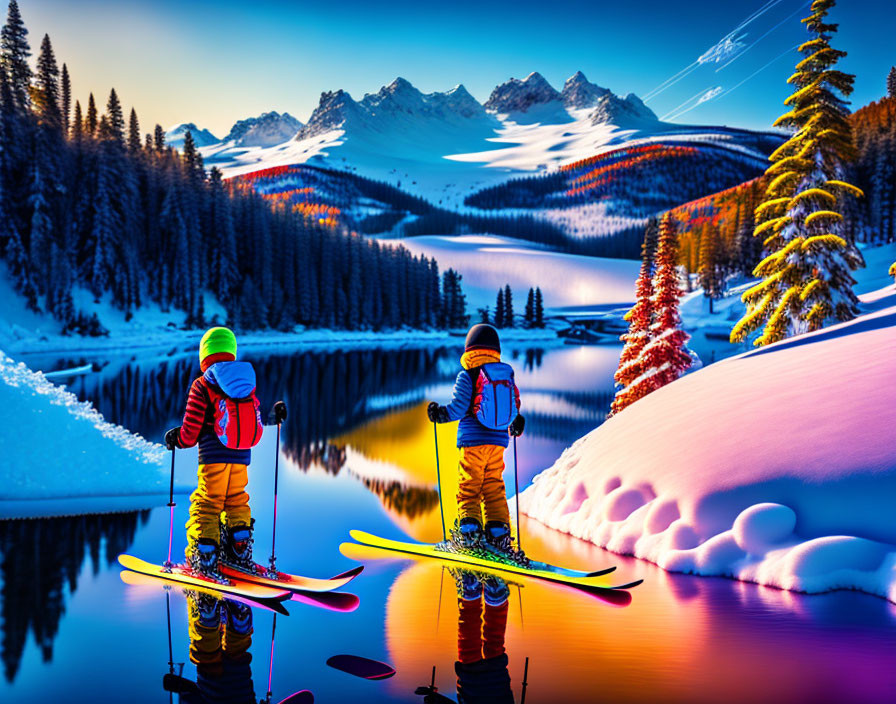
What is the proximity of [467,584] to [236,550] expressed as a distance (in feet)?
7.37

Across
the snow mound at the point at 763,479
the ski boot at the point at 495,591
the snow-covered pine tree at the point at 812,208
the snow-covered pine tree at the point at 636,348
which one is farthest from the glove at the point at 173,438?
the snow-covered pine tree at the point at 812,208

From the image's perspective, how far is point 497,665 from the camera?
4605 mm

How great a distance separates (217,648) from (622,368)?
15.2 metres

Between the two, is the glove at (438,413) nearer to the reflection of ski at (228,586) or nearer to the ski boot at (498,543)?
the ski boot at (498,543)

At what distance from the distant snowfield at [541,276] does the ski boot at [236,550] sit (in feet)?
350

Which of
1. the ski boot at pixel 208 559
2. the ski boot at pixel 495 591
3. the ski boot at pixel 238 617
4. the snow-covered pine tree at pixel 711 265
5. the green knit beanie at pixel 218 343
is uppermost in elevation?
the snow-covered pine tree at pixel 711 265

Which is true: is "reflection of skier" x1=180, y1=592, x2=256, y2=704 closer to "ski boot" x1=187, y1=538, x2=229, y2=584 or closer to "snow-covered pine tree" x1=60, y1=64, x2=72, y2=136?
"ski boot" x1=187, y1=538, x2=229, y2=584

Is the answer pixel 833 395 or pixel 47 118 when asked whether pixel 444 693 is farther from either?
pixel 47 118

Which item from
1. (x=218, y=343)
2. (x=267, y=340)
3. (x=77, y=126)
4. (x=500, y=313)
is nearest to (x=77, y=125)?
(x=77, y=126)

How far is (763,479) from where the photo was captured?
6.72 metres

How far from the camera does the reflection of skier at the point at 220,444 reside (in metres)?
5.56

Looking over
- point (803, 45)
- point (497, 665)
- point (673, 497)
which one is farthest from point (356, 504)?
point (803, 45)

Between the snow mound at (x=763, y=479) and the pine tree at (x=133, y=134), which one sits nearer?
the snow mound at (x=763, y=479)

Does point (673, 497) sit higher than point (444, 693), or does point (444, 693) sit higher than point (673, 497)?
Result: point (673, 497)
